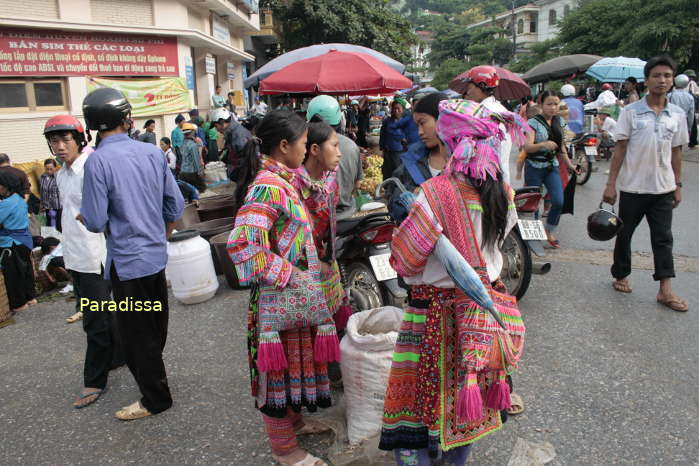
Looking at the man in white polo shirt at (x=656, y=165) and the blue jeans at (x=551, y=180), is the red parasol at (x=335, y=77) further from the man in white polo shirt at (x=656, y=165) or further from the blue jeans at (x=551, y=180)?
the man in white polo shirt at (x=656, y=165)

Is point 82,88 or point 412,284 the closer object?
point 412,284

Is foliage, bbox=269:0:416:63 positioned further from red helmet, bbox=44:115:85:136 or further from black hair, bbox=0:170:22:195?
red helmet, bbox=44:115:85:136

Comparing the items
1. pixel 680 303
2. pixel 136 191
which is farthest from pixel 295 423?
pixel 680 303

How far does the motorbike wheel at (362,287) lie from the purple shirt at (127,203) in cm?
147

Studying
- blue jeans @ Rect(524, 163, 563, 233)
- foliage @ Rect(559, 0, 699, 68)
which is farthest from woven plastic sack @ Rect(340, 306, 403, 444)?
foliage @ Rect(559, 0, 699, 68)

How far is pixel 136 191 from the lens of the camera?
116 inches

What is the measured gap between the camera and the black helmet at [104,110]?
290 cm

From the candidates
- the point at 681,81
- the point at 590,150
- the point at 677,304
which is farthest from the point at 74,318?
the point at 681,81

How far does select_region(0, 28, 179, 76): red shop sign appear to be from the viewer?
1207 centimetres

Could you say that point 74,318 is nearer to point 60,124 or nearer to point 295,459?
point 60,124

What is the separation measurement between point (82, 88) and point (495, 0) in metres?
104

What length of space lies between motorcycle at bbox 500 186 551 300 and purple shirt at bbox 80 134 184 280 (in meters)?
2.70

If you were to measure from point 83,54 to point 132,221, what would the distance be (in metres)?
12.6

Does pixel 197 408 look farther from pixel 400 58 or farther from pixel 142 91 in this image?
pixel 400 58
